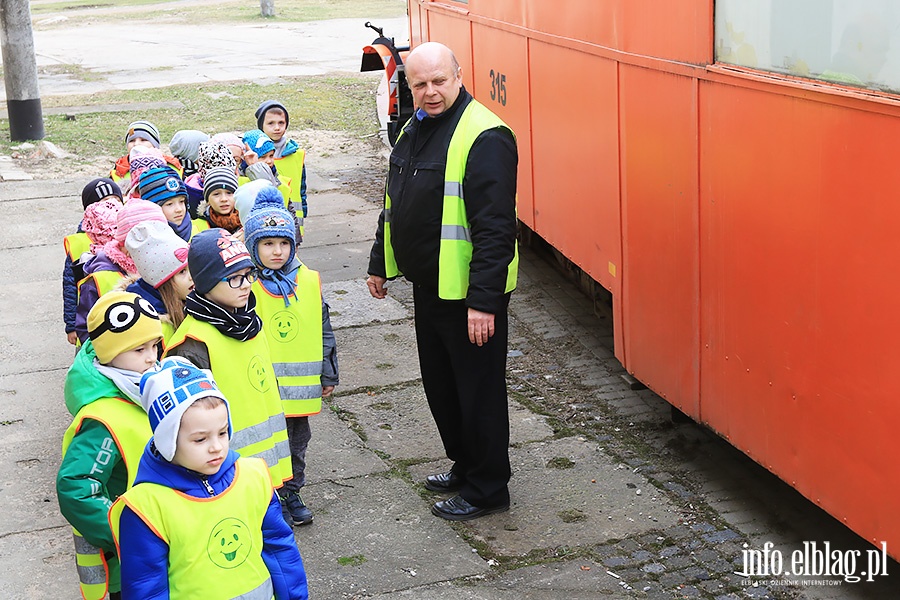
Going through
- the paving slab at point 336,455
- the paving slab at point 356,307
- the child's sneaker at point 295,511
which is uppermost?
the child's sneaker at point 295,511

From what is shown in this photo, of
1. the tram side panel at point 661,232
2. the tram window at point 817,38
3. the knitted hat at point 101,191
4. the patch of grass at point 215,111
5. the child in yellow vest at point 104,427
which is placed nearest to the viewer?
the child in yellow vest at point 104,427

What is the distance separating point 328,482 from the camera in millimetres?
5641

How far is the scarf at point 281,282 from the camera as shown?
15.8ft

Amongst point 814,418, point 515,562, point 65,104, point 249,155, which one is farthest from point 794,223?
point 65,104

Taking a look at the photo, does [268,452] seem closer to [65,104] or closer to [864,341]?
[864,341]

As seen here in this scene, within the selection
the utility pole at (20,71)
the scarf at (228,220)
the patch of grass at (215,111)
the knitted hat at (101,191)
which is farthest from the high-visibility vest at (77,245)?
the utility pole at (20,71)

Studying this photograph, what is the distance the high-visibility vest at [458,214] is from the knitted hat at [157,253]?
1049mm

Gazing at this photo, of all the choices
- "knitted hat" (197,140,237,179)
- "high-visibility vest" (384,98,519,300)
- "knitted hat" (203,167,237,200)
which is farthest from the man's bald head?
"knitted hat" (197,140,237,179)

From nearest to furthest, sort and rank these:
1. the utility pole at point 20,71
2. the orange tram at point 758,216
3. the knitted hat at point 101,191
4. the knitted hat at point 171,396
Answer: the knitted hat at point 171,396 → the orange tram at point 758,216 → the knitted hat at point 101,191 → the utility pole at point 20,71

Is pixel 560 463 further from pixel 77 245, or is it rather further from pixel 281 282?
pixel 77 245

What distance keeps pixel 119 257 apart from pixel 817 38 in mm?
3080

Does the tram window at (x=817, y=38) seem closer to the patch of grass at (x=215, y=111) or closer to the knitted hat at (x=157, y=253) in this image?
the knitted hat at (x=157, y=253)

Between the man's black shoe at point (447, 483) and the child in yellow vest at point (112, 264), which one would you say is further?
the man's black shoe at point (447, 483)

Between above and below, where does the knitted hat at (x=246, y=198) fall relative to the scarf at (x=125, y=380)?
above
